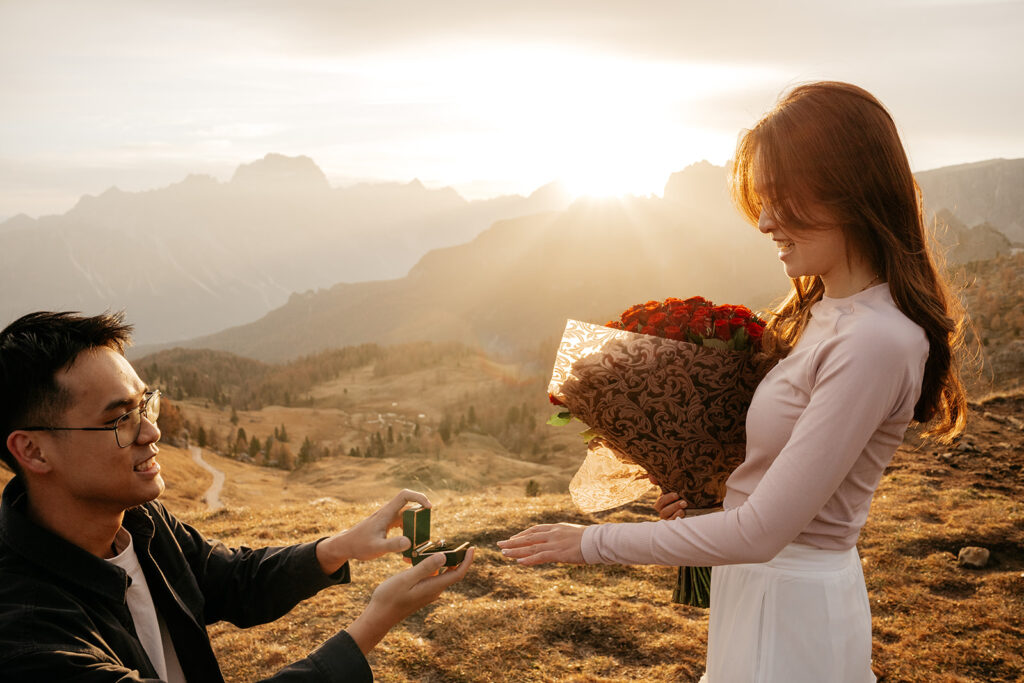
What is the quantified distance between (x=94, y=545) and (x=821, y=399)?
2540 millimetres

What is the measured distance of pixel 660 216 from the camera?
90250mm

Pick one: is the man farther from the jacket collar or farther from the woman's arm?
the woman's arm

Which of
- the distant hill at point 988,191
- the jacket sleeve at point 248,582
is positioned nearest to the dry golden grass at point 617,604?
the jacket sleeve at point 248,582

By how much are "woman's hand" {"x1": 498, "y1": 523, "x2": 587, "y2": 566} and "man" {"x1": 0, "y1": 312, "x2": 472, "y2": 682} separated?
40 cm

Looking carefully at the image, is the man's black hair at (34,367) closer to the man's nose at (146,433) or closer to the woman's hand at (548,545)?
the man's nose at (146,433)

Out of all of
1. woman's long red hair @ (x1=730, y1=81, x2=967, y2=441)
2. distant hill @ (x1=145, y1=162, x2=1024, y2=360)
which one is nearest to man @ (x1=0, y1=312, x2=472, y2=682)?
woman's long red hair @ (x1=730, y1=81, x2=967, y2=441)

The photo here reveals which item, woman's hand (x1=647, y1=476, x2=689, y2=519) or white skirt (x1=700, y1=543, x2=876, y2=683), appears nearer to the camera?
Result: white skirt (x1=700, y1=543, x2=876, y2=683)

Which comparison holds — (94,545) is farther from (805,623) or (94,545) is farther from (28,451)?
(805,623)

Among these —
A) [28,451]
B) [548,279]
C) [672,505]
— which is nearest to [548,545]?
[672,505]

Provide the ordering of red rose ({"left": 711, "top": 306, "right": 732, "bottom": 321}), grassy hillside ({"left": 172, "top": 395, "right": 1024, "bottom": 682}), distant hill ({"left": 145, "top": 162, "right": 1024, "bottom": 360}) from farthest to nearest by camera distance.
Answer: distant hill ({"left": 145, "top": 162, "right": 1024, "bottom": 360}), grassy hillside ({"left": 172, "top": 395, "right": 1024, "bottom": 682}), red rose ({"left": 711, "top": 306, "right": 732, "bottom": 321})

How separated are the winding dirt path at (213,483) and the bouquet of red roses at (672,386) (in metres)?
10.9

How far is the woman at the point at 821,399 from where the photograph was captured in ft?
6.10

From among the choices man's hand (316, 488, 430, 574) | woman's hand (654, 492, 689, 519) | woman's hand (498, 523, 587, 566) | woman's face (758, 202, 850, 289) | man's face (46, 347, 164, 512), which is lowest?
man's hand (316, 488, 430, 574)

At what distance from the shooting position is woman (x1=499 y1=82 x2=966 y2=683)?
1860 mm
